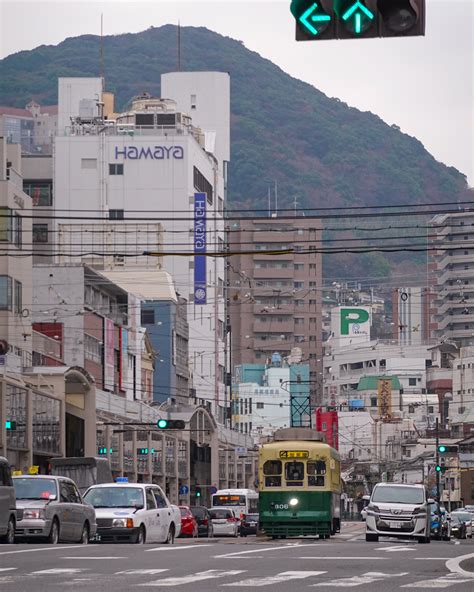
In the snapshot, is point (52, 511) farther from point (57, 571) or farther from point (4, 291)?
point (4, 291)

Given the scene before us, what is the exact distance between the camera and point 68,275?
3915 inches

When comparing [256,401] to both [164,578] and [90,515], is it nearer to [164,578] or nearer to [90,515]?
[90,515]

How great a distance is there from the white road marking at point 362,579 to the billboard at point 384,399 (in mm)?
152887

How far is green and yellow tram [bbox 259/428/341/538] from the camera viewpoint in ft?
157

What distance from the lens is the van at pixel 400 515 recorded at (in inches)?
1720

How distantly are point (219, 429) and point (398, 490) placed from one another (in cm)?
7129

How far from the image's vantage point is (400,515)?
43750 millimetres

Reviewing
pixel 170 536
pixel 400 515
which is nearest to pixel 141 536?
pixel 170 536

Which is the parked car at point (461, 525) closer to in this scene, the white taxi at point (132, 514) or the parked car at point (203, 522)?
the parked car at point (203, 522)

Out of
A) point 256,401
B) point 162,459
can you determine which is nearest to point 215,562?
point 162,459

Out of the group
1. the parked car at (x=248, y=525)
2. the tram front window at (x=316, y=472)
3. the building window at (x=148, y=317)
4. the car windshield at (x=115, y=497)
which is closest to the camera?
the car windshield at (x=115, y=497)

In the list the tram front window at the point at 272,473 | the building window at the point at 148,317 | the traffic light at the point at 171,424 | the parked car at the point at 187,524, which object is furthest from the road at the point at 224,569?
the building window at the point at 148,317

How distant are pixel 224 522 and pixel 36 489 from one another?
40.6 metres

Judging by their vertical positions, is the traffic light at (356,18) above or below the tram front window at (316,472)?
above
